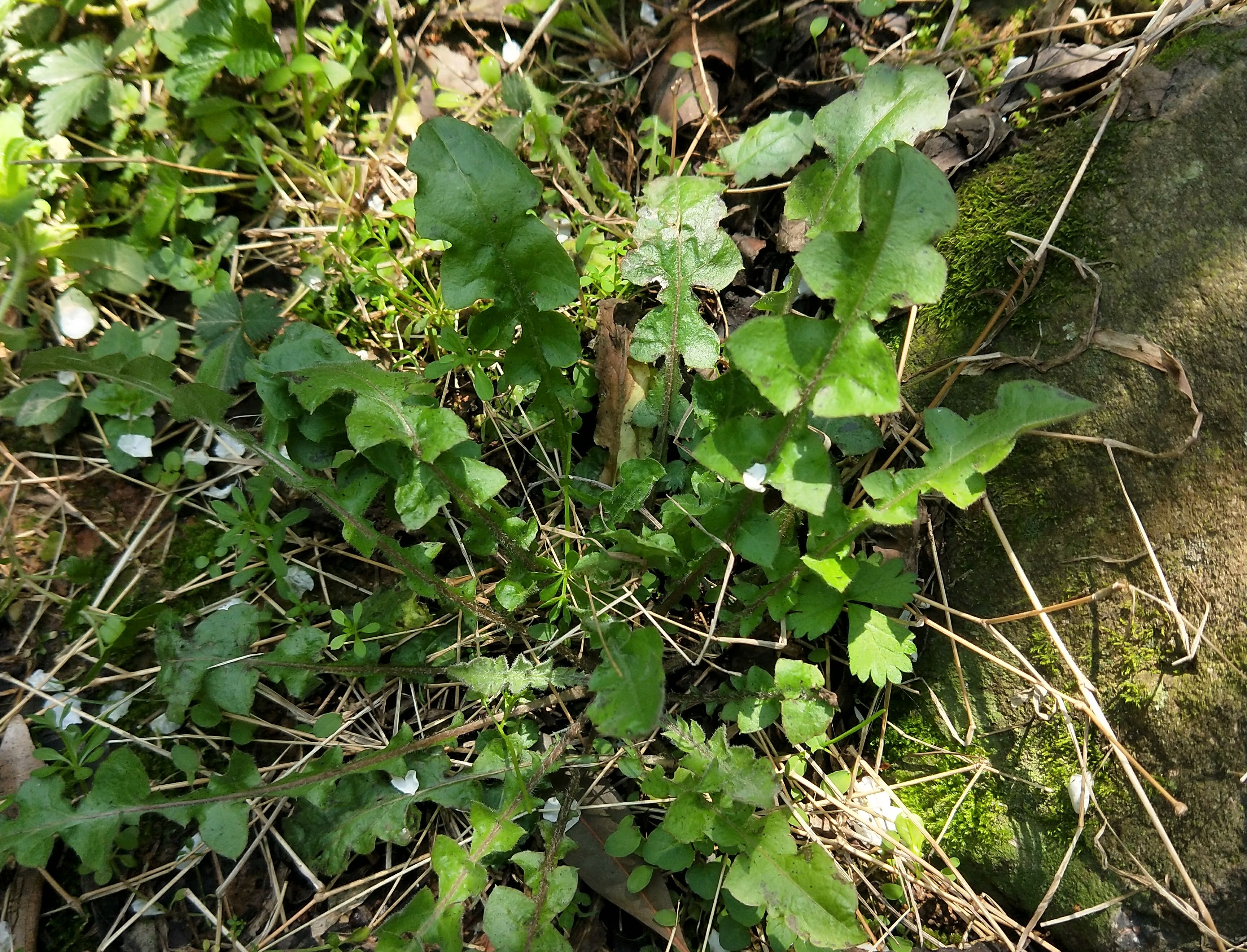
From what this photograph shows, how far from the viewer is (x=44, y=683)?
2465mm

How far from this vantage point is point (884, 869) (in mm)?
2297

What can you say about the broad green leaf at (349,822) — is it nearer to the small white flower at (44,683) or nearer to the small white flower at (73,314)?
the small white flower at (44,683)

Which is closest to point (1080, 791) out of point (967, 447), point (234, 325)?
point (967, 447)

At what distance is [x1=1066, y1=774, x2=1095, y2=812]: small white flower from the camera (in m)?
2.08

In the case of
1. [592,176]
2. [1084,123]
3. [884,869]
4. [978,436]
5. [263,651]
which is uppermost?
[1084,123]

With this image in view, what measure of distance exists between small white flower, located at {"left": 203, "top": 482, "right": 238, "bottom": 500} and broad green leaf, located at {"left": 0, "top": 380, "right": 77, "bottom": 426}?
1.78 feet

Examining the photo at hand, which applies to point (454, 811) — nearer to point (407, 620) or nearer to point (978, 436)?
point (407, 620)

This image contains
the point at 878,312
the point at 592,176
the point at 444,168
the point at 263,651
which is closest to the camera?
the point at 878,312

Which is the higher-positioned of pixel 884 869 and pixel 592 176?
pixel 592 176

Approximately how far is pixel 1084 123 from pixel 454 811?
2.79 meters

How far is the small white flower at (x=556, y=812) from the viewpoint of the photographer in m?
2.29

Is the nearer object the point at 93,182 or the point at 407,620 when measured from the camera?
the point at 407,620

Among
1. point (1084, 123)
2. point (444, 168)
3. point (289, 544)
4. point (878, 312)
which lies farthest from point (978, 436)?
point (289, 544)

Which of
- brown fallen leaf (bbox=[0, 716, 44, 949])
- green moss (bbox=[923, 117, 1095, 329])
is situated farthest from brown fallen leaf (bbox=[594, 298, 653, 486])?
brown fallen leaf (bbox=[0, 716, 44, 949])
